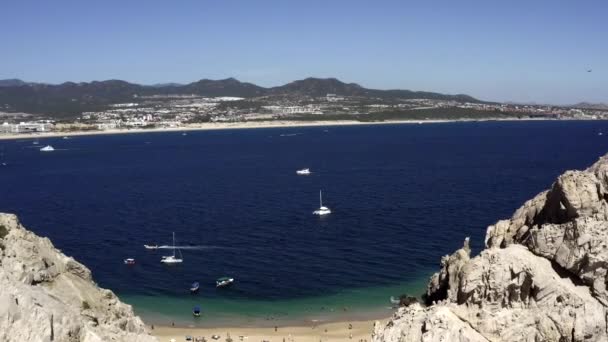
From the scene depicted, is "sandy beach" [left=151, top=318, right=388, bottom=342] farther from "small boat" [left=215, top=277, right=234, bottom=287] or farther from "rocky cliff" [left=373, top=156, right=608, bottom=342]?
"rocky cliff" [left=373, top=156, right=608, bottom=342]

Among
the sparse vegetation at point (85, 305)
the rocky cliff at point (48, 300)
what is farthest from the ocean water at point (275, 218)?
the sparse vegetation at point (85, 305)

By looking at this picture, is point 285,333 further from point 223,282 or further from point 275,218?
point 275,218

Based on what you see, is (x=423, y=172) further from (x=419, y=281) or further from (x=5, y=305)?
(x=5, y=305)

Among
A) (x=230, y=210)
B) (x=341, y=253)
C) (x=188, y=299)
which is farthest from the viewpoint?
(x=230, y=210)

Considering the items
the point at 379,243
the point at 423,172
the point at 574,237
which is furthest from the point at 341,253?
the point at 423,172

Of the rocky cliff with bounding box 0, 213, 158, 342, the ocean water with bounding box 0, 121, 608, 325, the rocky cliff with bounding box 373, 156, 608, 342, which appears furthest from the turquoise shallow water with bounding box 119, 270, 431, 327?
the rocky cliff with bounding box 373, 156, 608, 342
